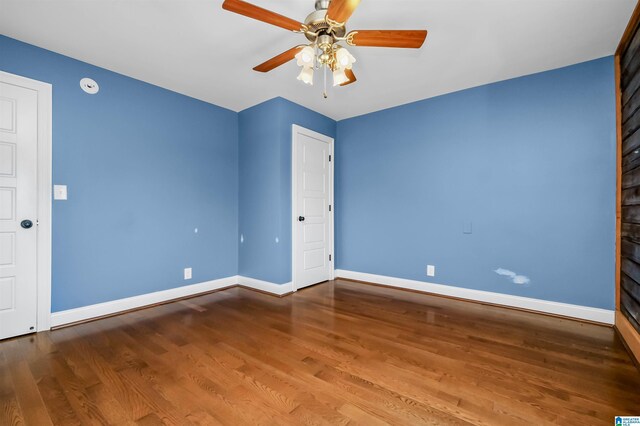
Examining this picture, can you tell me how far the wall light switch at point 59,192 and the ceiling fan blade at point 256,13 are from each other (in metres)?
2.34

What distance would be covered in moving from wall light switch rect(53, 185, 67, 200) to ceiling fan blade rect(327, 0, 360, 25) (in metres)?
2.79

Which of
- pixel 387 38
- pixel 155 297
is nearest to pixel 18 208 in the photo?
pixel 155 297

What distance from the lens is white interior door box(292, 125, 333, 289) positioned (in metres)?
3.81

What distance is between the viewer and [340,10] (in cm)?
156

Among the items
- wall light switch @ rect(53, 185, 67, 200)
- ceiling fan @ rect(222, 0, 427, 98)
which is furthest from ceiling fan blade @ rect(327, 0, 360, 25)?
wall light switch @ rect(53, 185, 67, 200)

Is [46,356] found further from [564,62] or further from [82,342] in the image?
[564,62]

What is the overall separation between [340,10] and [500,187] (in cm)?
262

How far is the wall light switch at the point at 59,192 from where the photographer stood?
2.57 metres

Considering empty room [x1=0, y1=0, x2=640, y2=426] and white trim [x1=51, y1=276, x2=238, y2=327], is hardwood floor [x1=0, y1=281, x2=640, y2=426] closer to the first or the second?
empty room [x1=0, y1=0, x2=640, y2=426]

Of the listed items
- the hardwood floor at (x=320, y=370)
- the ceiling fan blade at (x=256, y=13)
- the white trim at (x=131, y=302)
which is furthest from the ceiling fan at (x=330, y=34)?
the white trim at (x=131, y=302)

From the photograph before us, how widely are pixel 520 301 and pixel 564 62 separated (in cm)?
245

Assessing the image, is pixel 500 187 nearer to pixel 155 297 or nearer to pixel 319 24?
pixel 319 24

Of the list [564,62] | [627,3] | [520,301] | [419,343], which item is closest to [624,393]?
[419,343]

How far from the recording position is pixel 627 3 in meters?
1.95
